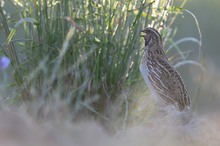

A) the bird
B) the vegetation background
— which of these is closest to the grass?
the vegetation background

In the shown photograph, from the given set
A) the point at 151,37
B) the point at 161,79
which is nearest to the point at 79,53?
the point at 151,37

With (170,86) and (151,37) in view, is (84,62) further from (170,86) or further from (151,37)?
(170,86)

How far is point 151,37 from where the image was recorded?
6441 millimetres

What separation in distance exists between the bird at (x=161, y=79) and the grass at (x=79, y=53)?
134 mm

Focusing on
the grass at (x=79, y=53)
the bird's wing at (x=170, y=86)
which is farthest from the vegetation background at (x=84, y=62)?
the bird's wing at (x=170, y=86)

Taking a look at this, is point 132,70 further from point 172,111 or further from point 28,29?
point 28,29

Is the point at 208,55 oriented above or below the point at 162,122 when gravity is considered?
below

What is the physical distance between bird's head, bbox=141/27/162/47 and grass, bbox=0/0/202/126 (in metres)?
0.08

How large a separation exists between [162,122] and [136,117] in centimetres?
40

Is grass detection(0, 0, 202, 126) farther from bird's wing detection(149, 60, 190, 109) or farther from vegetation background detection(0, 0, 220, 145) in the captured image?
bird's wing detection(149, 60, 190, 109)

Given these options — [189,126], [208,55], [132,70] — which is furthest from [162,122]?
[208,55]

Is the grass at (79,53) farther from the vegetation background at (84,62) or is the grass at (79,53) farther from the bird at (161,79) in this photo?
the bird at (161,79)

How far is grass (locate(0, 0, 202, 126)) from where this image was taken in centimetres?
597

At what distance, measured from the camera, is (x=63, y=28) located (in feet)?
19.6
